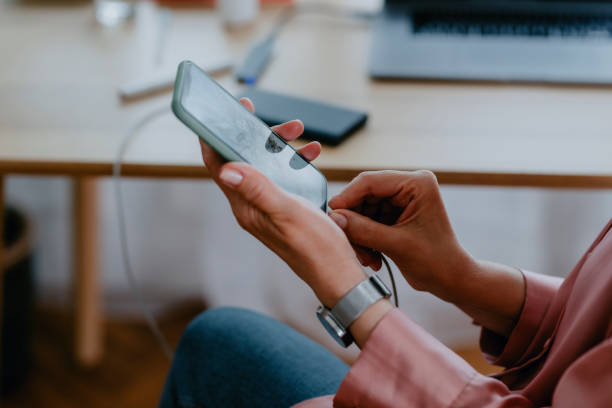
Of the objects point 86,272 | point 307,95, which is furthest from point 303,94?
point 86,272

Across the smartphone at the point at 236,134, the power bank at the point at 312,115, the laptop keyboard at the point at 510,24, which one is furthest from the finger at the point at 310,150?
the laptop keyboard at the point at 510,24

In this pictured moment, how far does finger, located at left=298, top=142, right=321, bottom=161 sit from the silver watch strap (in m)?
0.18

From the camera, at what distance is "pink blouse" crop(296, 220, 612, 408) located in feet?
1.57

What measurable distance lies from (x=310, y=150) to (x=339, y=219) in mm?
80

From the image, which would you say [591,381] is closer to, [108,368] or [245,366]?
[245,366]

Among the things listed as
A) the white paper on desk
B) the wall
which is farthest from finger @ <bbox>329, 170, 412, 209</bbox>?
the wall

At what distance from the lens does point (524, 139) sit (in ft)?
2.64

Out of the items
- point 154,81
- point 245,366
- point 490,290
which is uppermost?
point 154,81

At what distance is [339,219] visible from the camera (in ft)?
2.09

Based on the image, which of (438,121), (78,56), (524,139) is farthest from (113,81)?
(524,139)

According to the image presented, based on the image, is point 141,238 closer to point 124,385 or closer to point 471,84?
point 124,385

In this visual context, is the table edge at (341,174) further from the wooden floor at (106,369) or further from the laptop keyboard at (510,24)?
the wooden floor at (106,369)

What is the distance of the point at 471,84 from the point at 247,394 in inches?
20.5

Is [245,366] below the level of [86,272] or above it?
above
